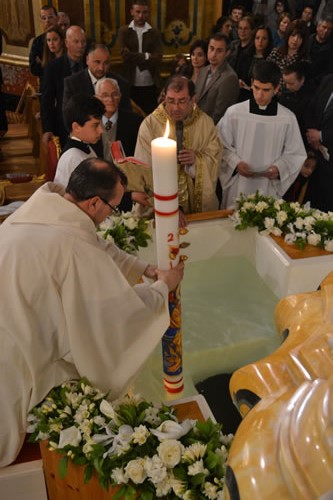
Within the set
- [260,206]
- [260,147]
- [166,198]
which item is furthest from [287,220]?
[166,198]

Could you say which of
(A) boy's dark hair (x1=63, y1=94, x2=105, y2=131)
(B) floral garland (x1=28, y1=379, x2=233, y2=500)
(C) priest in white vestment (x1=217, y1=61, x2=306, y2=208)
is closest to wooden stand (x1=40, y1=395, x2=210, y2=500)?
(B) floral garland (x1=28, y1=379, x2=233, y2=500)

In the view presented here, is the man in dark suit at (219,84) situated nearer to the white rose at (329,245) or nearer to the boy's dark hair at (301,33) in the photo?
the boy's dark hair at (301,33)

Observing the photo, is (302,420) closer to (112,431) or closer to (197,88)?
(112,431)

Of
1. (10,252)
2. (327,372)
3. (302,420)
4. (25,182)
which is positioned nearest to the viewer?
(302,420)

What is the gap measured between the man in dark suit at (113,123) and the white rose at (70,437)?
2630 millimetres

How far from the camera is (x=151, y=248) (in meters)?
3.47

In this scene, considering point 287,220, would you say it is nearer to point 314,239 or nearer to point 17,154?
point 314,239

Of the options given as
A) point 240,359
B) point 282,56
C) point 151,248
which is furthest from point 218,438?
point 282,56

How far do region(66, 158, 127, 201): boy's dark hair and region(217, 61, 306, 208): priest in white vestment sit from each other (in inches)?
86.5

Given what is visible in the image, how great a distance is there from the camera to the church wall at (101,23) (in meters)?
7.50

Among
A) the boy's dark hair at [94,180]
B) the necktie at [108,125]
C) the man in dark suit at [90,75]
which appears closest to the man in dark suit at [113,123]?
the necktie at [108,125]

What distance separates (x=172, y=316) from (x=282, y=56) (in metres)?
4.51

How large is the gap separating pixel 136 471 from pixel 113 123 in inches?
121

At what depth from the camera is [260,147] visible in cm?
444
